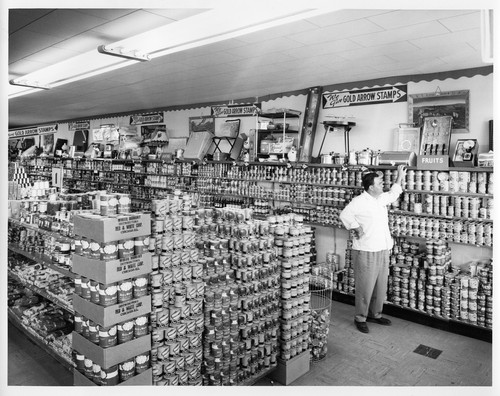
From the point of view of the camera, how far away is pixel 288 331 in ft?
13.0

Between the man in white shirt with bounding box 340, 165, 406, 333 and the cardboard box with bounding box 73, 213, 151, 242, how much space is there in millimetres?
3124

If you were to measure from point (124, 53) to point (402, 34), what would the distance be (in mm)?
3190

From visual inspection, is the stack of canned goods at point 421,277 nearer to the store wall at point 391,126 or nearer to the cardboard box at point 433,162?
the store wall at point 391,126

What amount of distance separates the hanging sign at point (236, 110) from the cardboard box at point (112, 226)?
17.8 feet

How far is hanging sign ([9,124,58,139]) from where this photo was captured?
15.3 meters

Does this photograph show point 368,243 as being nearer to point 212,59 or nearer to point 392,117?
point 392,117

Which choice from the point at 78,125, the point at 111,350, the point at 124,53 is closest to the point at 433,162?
the point at 124,53

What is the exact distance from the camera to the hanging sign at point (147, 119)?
10.6m

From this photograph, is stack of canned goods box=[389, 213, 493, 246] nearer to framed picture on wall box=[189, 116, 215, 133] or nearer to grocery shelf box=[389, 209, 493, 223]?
grocery shelf box=[389, 209, 493, 223]

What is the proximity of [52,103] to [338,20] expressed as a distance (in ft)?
28.0

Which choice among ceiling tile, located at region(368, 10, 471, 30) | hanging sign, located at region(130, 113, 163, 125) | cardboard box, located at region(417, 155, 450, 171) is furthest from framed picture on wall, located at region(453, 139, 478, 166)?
hanging sign, located at region(130, 113, 163, 125)

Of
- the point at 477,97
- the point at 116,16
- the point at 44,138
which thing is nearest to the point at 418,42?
the point at 477,97

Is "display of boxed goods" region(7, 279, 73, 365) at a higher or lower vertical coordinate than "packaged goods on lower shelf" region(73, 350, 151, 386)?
lower
